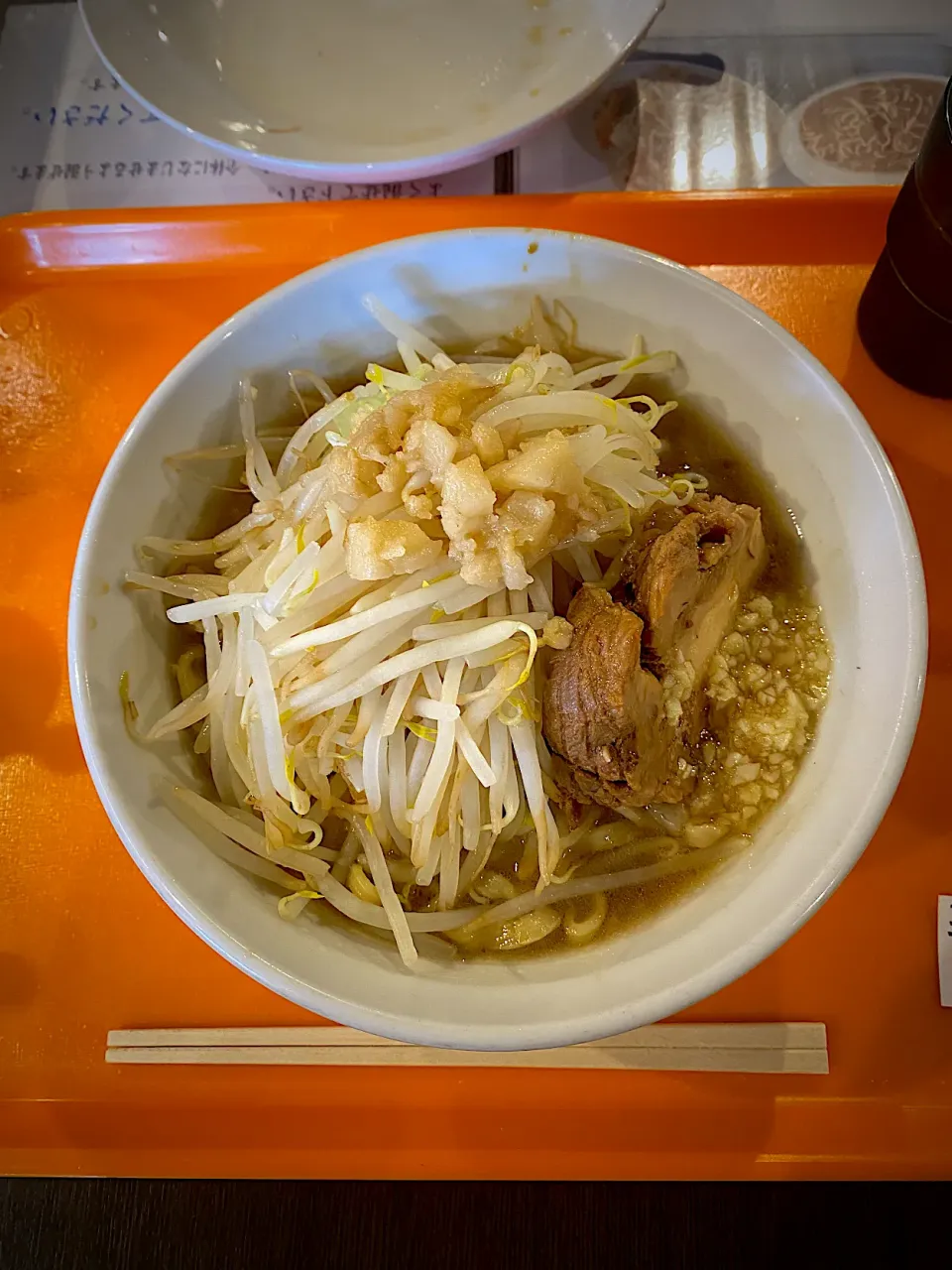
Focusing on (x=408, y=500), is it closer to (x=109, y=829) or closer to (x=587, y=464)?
(x=587, y=464)

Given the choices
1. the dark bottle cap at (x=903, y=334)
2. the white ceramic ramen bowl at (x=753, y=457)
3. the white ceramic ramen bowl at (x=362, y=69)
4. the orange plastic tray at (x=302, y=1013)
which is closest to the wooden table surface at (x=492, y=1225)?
the orange plastic tray at (x=302, y=1013)

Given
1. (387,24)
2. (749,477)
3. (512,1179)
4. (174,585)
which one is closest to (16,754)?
(174,585)

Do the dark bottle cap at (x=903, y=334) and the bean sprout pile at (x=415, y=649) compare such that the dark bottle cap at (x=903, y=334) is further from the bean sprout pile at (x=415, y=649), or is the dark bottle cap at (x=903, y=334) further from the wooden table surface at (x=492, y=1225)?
the wooden table surface at (x=492, y=1225)

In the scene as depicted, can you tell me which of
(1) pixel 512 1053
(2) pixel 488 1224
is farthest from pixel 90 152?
(2) pixel 488 1224

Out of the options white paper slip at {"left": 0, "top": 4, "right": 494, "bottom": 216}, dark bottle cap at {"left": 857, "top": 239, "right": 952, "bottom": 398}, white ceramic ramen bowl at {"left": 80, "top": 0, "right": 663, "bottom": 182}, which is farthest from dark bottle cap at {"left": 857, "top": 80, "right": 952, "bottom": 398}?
white paper slip at {"left": 0, "top": 4, "right": 494, "bottom": 216}

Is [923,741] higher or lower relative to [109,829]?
higher

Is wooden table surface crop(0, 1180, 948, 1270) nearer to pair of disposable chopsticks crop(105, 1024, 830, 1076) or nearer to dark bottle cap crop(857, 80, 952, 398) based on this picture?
pair of disposable chopsticks crop(105, 1024, 830, 1076)
